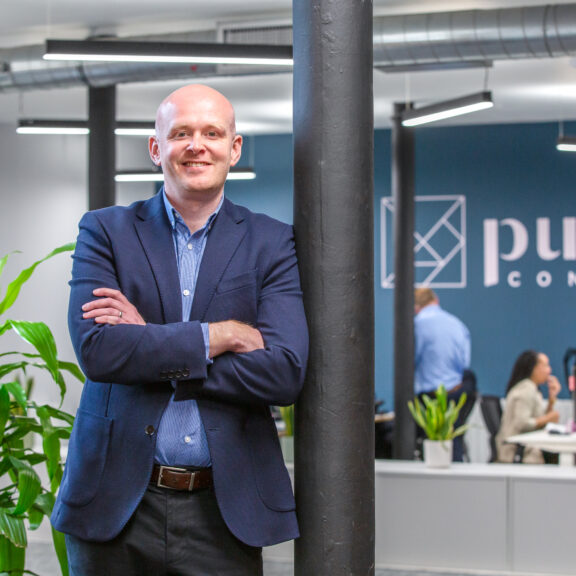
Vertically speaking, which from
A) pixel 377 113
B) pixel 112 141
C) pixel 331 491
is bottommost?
pixel 331 491

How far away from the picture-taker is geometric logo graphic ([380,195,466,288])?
34.7 feet

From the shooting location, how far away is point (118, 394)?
182 centimetres

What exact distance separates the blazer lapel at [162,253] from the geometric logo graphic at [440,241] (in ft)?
28.7

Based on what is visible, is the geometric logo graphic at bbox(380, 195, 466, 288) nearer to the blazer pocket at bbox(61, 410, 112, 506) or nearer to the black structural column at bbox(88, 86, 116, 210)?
the black structural column at bbox(88, 86, 116, 210)

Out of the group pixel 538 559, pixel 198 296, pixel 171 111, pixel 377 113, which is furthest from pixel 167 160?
pixel 377 113

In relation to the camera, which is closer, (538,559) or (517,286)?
(538,559)

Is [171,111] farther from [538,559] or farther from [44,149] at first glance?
[44,149]

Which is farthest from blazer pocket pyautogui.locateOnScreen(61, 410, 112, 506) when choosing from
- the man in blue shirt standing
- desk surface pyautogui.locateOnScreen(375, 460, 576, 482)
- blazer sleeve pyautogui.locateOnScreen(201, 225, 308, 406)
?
the man in blue shirt standing

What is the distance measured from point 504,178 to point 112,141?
4.81 metres

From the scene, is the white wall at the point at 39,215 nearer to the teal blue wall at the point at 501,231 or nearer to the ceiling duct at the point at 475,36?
the teal blue wall at the point at 501,231

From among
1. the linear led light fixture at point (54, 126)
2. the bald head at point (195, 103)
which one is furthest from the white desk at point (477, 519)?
the linear led light fixture at point (54, 126)

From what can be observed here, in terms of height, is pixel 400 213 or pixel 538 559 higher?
pixel 400 213

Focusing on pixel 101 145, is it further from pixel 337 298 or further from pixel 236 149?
pixel 337 298

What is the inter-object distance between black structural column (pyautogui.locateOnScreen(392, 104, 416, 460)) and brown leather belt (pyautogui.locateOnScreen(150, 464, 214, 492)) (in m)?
6.35
